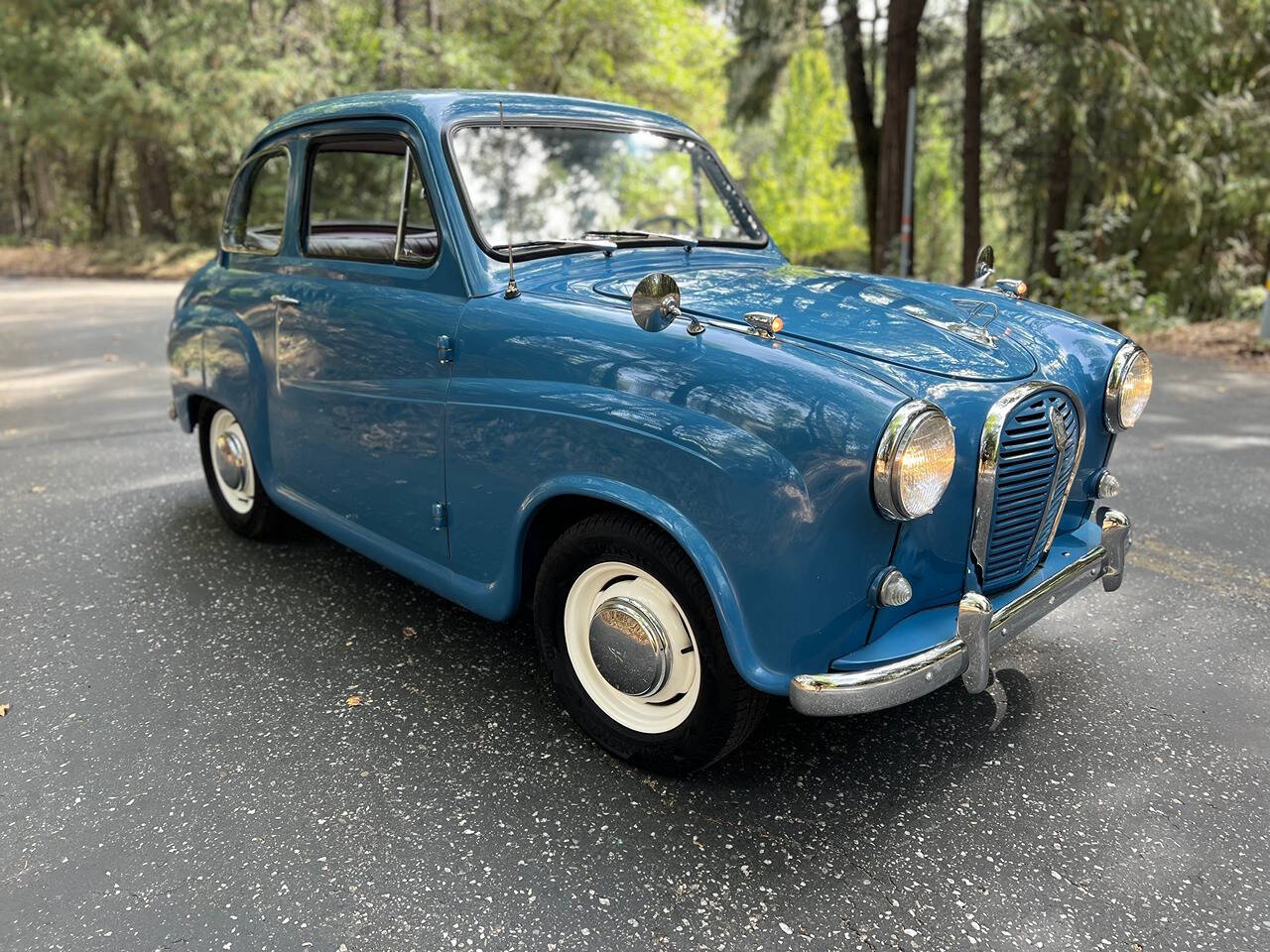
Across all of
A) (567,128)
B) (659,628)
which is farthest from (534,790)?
(567,128)

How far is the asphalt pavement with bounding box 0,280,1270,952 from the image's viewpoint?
220 centimetres

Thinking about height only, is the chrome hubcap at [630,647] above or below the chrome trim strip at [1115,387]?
below

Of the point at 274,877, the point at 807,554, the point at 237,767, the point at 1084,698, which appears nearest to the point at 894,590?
the point at 807,554

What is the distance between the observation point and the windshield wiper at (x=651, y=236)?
3.49 metres

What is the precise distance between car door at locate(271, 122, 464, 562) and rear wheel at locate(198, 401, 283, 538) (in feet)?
1.52

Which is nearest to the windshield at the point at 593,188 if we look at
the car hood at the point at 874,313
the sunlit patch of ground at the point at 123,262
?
the car hood at the point at 874,313

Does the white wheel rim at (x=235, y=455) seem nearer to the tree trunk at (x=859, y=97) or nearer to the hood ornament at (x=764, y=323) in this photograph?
the hood ornament at (x=764, y=323)

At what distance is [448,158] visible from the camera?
319 cm

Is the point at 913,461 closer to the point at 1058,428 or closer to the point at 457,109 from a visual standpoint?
the point at 1058,428

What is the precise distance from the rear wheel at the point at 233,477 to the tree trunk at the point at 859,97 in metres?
12.1

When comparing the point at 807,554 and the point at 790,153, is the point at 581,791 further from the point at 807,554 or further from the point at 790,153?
the point at 790,153

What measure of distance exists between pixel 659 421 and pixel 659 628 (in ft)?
1.86

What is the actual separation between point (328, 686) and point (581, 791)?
3.50 ft

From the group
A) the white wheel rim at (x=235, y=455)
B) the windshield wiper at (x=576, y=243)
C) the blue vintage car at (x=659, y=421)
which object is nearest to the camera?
the blue vintage car at (x=659, y=421)
